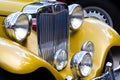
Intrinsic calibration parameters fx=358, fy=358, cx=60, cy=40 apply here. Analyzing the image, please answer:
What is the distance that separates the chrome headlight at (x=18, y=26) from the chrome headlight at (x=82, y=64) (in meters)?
0.52

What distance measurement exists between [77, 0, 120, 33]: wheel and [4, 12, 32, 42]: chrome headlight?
9.68 ft

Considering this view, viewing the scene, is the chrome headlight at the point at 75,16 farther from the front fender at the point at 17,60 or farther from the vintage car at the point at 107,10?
the vintage car at the point at 107,10

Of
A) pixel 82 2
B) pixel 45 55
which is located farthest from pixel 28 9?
pixel 82 2

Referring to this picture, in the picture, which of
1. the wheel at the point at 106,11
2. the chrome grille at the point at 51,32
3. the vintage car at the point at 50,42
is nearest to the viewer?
the vintage car at the point at 50,42

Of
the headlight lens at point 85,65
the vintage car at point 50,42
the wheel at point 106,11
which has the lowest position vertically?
the wheel at point 106,11

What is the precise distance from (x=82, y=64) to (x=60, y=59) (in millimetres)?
204

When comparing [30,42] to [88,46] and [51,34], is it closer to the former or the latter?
[51,34]

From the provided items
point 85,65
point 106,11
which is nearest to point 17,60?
point 85,65

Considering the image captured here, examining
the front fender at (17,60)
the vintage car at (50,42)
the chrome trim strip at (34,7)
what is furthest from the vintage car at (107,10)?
the front fender at (17,60)

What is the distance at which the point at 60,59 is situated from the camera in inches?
127

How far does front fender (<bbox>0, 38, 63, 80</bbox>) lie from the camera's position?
260 centimetres

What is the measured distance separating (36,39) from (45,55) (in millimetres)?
170

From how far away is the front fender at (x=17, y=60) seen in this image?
2.60 m

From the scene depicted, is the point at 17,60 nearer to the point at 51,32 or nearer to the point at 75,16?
the point at 51,32
